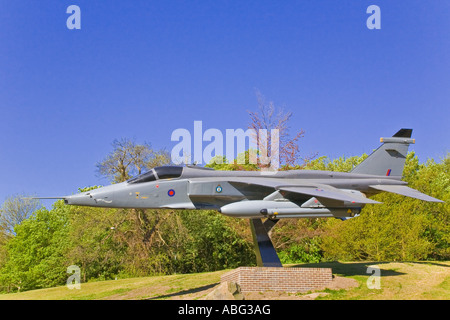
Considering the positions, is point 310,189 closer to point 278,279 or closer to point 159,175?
point 278,279

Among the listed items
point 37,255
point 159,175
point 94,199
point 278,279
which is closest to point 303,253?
point 278,279

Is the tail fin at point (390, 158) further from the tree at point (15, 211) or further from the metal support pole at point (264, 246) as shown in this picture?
the tree at point (15, 211)

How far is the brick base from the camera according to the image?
15930 mm

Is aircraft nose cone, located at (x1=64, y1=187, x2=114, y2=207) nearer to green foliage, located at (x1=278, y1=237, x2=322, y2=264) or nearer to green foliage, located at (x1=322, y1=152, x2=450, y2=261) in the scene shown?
green foliage, located at (x1=322, y1=152, x2=450, y2=261)

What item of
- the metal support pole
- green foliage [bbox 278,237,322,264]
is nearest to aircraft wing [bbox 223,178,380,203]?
the metal support pole

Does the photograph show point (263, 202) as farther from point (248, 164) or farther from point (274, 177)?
point (248, 164)

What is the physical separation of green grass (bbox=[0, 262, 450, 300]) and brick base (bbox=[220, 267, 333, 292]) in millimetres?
469

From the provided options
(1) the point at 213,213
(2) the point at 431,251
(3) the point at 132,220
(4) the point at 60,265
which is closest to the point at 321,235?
(2) the point at 431,251

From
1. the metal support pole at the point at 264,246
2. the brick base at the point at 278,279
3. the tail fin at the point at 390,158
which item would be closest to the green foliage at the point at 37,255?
the metal support pole at the point at 264,246

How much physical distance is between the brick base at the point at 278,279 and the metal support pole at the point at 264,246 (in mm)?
657

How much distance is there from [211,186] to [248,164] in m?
22.4

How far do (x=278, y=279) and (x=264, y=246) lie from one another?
60.4 inches

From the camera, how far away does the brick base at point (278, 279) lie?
1593cm
